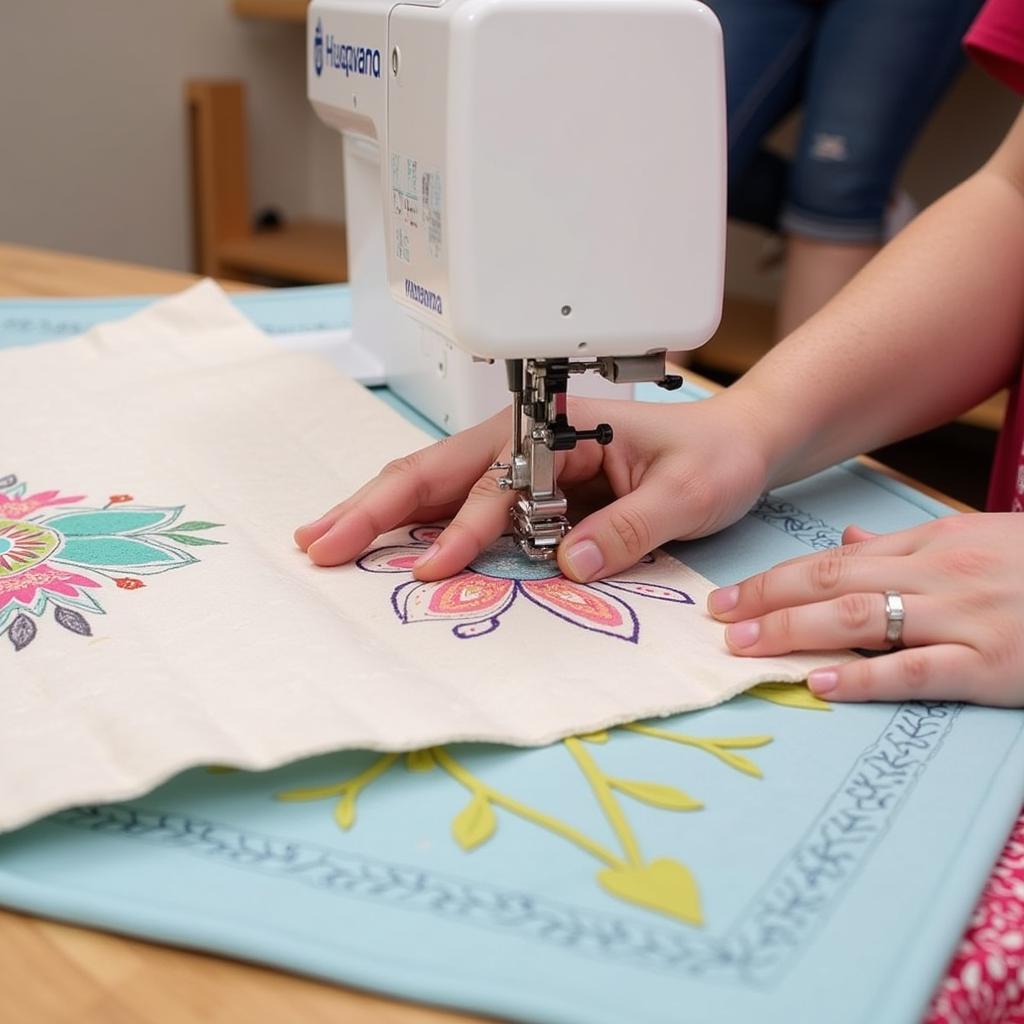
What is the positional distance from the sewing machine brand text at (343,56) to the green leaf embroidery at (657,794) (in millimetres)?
487

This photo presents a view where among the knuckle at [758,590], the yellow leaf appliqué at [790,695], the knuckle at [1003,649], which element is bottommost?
the yellow leaf appliqué at [790,695]

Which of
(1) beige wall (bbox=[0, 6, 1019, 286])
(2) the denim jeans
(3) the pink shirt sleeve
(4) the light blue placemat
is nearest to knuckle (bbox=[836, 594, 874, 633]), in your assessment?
(3) the pink shirt sleeve

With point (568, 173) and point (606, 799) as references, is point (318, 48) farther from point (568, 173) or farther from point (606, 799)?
point (606, 799)

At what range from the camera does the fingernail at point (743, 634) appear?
0.68m

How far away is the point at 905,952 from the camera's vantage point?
47cm

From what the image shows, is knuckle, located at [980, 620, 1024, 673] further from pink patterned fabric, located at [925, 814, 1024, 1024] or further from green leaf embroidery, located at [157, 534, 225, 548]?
green leaf embroidery, located at [157, 534, 225, 548]

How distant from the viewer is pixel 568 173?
628mm

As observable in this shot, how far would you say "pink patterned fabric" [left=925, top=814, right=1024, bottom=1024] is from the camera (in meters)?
0.48

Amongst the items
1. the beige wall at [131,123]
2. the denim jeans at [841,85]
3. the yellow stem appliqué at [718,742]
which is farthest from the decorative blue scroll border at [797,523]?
the beige wall at [131,123]

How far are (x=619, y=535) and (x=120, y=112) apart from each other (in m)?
2.65

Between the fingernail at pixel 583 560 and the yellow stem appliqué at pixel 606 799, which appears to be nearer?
the yellow stem appliqué at pixel 606 799

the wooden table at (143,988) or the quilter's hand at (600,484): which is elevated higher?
the quilter's hand at (600,484)

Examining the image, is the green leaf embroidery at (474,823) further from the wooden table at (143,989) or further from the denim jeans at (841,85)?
the denim jeans at (841,85)

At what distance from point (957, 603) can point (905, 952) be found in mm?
245
